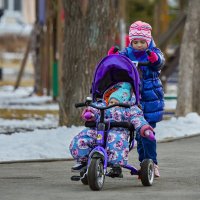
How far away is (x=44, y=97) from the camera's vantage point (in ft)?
112

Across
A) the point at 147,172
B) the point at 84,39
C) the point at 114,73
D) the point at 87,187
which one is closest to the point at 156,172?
the point at 147,172

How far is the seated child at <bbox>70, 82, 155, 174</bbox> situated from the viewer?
1014 cm

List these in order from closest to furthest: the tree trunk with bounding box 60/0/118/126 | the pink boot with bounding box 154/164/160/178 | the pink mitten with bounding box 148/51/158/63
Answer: the pink mitten with bounding box 148/51/158/63
the pink boot with bounding box 154/164/160/178
the tree trunk with bounding box 60/0/118/126

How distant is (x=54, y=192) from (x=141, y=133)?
1.05 meters

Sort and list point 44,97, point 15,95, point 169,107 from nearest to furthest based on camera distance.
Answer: point 169,107
point 44,97
point 15,95

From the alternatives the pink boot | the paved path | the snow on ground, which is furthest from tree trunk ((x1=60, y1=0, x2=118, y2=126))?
the pink boot

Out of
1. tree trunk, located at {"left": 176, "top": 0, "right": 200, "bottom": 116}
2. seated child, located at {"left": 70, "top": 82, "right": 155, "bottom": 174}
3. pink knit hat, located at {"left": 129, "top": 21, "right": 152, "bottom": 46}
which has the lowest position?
tree trunk, located at {"left": 176, "top": 0, "right": 200, "bottom": 116}

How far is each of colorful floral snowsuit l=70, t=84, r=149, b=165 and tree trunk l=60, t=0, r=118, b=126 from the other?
24.1 ft

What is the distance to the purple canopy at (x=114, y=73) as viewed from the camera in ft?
34.5

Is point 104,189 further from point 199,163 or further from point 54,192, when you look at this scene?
point 199,163

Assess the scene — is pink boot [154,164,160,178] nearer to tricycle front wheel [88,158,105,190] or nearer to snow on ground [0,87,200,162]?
tricycle front wheel [88,158,105,190]

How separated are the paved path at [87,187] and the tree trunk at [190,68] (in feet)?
22.6

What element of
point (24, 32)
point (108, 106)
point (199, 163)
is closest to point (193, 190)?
point (108, 106)

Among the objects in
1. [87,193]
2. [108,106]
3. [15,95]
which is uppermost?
[108,106]
